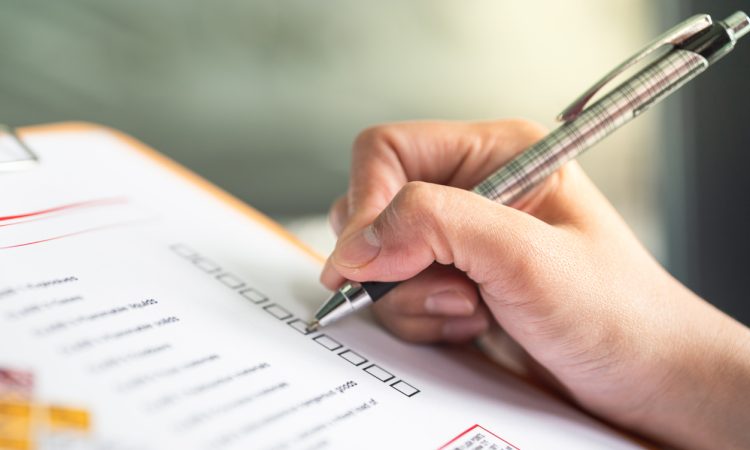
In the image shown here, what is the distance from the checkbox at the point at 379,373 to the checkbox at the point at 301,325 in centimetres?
4

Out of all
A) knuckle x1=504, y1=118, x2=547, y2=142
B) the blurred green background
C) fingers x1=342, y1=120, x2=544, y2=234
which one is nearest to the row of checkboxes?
fingers x1=342, y1=120, x2=544, y2=234

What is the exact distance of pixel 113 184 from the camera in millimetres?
500

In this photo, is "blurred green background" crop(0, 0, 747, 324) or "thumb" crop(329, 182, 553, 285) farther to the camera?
"blurred green background" crop(0, 0, 747, 324)

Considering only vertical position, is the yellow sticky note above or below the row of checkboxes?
above

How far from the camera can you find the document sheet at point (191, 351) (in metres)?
0.29

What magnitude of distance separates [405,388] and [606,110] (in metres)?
0.22

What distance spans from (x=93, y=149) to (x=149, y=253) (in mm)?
167

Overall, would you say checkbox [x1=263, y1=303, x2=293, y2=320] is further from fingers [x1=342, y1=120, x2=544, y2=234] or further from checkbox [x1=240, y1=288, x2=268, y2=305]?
fingers [x1=342, y1=120, x2=544, y2=234]

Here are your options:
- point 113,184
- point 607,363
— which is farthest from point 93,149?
point 607,363

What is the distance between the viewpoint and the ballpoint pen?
421 mm

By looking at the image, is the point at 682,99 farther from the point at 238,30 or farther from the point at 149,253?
the point at 149,253

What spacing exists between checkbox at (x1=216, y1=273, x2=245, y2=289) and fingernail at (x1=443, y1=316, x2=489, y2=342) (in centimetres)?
14

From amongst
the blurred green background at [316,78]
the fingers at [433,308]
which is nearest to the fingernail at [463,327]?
the fingers at [433,308]

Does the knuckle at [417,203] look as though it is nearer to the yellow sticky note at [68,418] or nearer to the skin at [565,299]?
the skin at [565,299]
